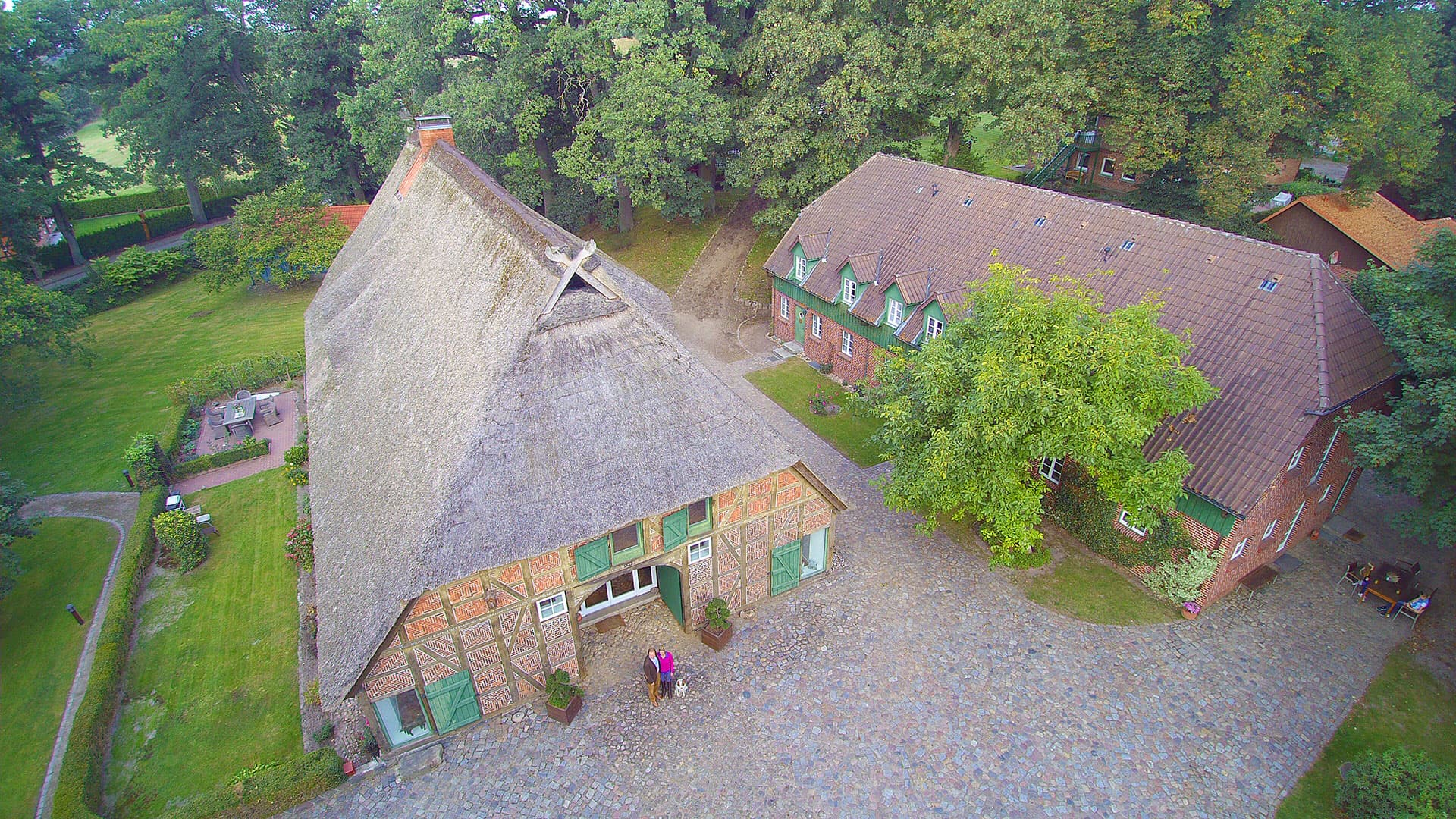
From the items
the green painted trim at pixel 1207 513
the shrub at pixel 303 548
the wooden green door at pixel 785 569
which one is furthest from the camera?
the shrub at pixel 303 548

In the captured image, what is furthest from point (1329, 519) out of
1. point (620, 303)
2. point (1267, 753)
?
point (620, 303)

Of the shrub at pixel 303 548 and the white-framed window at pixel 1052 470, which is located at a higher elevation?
the white-framed window at pixel 1052 470

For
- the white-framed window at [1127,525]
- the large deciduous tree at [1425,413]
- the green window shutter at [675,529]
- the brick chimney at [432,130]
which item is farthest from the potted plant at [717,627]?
the brick chimney at [432,130]

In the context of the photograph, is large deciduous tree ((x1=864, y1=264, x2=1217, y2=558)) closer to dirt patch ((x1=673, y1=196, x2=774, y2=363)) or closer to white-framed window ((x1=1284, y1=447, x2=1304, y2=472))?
white-framed window ((x1=1284, y1=447, x2=1304, y2=472))

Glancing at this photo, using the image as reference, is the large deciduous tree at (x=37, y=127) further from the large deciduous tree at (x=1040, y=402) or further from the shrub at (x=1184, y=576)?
the shrub at (x=1184, y=576)

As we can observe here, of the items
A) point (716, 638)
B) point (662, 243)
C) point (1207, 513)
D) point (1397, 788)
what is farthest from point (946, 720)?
point (662, 243)

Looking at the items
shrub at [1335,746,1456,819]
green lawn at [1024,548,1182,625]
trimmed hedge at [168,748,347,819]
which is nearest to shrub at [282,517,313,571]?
trimmed hedge at [168,748,347,819]
